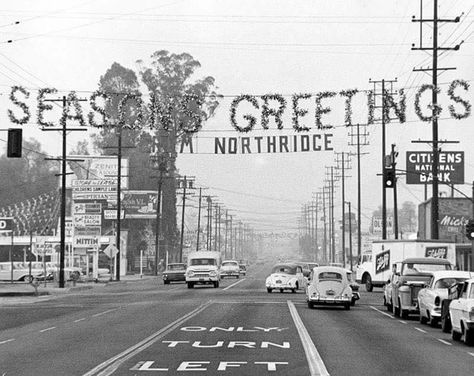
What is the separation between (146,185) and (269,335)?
102664mm

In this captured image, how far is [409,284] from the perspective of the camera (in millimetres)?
37031

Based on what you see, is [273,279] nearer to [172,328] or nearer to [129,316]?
[129,316]

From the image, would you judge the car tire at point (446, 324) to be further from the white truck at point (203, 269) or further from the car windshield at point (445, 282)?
the white truck at point (203, 269)

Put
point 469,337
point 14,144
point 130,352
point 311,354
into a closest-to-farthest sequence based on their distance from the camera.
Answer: point 311,354, point 130,352, point 469,337, point 14,144

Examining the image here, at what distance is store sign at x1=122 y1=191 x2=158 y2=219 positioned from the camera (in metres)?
120

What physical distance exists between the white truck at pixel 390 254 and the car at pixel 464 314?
106 ft

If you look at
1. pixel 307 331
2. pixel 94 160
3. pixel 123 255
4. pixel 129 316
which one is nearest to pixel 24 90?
pixel 129 316

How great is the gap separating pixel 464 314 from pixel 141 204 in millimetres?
96790

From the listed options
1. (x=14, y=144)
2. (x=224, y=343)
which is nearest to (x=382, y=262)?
(x=14, y=144)

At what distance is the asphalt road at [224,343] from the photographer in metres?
19.0

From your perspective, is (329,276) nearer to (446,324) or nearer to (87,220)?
(446,324)

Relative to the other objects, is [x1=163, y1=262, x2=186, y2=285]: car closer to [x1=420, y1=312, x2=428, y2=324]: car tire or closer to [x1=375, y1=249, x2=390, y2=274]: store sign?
[x1=375, y1=249, x2=390, y2=274]: store sign

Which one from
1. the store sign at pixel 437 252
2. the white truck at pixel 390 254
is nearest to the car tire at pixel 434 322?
the white truck at pixel 390 254

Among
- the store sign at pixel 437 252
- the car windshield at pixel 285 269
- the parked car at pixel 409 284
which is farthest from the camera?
the store sign at pixel 437 252
